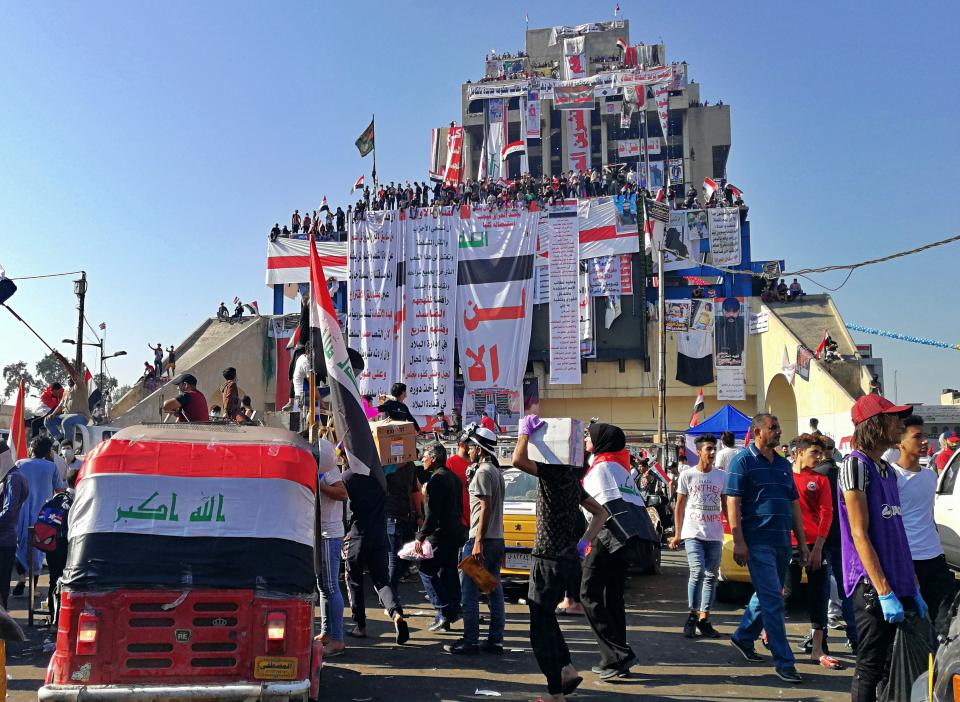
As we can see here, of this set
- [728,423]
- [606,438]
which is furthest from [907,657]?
[728,423]

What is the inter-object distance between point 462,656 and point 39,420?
14.4 m

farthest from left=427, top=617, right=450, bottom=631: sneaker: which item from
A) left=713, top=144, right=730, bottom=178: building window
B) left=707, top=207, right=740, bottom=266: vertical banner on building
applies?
left=713, top=144, right=730, bottom=178: building window

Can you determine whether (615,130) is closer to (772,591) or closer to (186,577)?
(772,591)

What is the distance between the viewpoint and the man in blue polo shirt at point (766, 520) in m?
6.20

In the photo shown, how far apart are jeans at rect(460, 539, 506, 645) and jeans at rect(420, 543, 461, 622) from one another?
2.07ft

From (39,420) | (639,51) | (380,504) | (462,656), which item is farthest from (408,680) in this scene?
(639,51)

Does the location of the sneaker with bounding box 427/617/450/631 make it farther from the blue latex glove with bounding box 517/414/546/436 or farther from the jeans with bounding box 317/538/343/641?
the blue latex glove with bounding box 517/414/546/436

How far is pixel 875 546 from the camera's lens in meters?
4.26

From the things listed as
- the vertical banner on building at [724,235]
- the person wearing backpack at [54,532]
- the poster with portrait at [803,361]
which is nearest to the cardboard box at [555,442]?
the person wearing backpack at [54,532]

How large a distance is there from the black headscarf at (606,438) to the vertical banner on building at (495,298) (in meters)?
24.0

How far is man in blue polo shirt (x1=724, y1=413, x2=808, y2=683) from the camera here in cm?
620

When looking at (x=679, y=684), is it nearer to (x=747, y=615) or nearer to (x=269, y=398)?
(x=747, y=615)

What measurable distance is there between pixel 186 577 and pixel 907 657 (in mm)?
3793

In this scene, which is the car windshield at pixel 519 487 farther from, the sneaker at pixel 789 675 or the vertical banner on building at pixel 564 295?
the vertical banner on building at pixel 564 295
